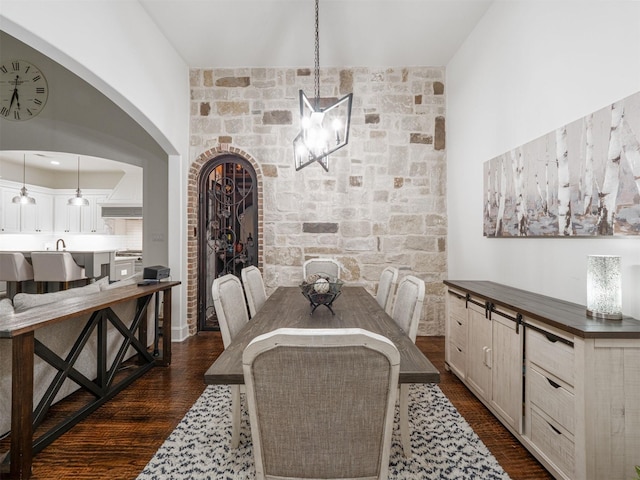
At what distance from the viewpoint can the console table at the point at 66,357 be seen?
65.2 inches

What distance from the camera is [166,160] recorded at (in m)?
4.36

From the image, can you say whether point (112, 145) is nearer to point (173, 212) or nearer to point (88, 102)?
point (88, 102)

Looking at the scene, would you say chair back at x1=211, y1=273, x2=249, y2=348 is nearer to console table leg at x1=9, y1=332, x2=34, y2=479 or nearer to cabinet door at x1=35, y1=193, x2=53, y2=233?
console table leg at x1=9, y1=332, x2=34, y2=479

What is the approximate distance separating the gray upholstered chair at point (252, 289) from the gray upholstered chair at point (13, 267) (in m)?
3.97

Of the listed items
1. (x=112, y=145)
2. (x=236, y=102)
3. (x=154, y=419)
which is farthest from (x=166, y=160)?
(x=154, y=419)

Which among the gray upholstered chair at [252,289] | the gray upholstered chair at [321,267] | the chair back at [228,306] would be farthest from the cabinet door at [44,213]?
the chair back at [228,306]

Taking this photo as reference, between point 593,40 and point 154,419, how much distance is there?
3634 millimetres

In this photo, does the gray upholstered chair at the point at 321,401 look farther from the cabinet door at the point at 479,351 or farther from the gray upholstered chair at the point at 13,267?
the gray upholstered chair at the point at 13,267

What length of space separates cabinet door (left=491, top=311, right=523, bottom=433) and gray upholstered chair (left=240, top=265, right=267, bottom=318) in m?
1.67

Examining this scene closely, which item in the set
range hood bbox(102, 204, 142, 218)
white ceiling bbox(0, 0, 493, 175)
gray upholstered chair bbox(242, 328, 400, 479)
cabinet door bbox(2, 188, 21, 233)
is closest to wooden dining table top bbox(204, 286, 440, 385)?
gray upholstered chair bbox(242, 328, 400, 479)

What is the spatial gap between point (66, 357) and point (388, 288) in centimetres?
238

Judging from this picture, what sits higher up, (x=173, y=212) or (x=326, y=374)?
(x=173, y=212)

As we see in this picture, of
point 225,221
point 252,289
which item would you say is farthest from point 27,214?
point 252,289

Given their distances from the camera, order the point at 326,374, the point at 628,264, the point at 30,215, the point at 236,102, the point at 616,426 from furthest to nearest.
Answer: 1. the point at 30,215
2. the point at 236,102
3. the point at 628,264
4. the point at 616,426
5. the point at 326,374
